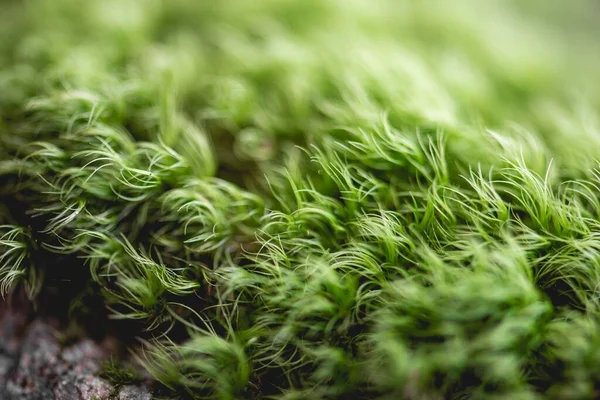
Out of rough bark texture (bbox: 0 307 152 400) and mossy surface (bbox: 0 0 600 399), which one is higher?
mossy surface (bbox: 0 0 600 399)

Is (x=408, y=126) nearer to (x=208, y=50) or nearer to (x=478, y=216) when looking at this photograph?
(x=478, y=216)

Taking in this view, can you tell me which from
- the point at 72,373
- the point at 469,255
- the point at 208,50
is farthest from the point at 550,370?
the point at 208,50

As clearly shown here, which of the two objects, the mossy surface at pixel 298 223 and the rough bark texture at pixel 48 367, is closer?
the mossy surface at pixel 298 223

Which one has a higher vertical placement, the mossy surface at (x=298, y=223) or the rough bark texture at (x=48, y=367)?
the mossy surface at (x=298, y=223)

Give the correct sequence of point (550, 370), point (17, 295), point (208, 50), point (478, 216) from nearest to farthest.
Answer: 1. point (550, 370)
2. point (478, 216)
3. point (17, 295)
4. point (208, 50)

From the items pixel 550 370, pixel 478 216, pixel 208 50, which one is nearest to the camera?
pixel 550 370

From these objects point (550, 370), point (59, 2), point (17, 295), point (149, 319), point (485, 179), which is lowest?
point (17, 295)

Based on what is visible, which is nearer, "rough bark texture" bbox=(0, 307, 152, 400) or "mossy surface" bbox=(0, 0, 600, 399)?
"mossy surface" bbox=(0, 0, 600, 399)

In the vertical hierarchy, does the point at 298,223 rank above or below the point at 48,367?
above
